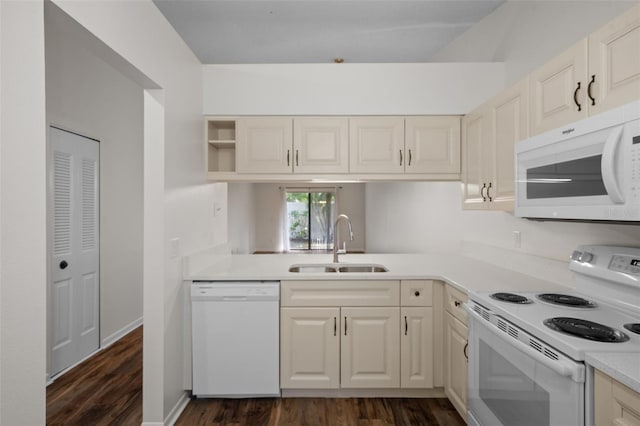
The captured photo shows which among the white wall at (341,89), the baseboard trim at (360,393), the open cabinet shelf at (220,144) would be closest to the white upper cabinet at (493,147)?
the white wall at (341,89)

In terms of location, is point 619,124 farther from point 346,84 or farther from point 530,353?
point 346,84

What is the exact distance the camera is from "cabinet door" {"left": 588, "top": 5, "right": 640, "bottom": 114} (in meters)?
1.12

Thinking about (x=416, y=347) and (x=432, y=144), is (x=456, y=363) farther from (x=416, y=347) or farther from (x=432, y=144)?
(x=432, y=144)

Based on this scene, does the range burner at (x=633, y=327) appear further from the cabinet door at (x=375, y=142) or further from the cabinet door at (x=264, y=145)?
the cabinet door at (x=264, y=145)

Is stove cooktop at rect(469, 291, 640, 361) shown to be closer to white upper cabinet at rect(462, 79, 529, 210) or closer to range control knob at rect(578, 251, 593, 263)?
range control knob at rect(578, 251, 593, 263)

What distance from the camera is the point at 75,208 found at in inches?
108

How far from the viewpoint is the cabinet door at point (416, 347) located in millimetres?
2154

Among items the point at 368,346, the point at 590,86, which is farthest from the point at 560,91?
the point at 368,346

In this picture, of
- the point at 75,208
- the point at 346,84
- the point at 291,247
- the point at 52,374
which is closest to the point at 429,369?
the point at 346,84

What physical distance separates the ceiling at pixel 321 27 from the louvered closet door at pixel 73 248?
1.42 m

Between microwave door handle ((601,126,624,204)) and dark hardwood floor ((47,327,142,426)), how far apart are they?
2.70 metres

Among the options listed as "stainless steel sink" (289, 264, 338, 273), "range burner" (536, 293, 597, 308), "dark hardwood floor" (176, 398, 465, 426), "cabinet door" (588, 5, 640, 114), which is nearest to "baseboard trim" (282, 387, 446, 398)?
"dark hardwood floor" (176, 398, 465, 426)

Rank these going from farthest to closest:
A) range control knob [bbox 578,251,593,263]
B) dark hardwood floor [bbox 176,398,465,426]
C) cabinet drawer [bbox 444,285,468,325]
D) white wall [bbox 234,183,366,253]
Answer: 1. white wall [bbox 234,183,366,253]
2. dark hardwood floor [bbox 176,398,465,426]
3. cabinet drawer [bbox 444,285,468,325]
4. range control knob [bbox 578,251,593,263]

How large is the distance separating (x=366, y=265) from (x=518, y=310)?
139 cm
